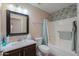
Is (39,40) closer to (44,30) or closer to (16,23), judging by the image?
(44,30)

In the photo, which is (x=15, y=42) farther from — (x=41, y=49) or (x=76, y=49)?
(x=76, y=49)

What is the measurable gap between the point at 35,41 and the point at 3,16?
0.55 meters

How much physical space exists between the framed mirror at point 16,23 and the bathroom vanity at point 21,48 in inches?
5.8

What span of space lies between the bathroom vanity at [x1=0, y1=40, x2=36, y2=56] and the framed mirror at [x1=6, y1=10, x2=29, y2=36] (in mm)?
147

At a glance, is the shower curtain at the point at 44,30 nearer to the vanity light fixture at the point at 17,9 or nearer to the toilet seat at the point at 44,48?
the toilet seat at the point at 44,48

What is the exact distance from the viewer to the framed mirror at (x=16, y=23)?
1.25m

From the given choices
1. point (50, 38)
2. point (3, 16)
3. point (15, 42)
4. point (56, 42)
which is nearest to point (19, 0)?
point (3, 16)

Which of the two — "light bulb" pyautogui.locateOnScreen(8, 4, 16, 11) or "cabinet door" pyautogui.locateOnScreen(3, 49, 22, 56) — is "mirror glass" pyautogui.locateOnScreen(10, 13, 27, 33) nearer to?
"light bulb" pyautogui.locateOnScreen(8, 4, 16, 11)

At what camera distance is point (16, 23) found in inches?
50.9

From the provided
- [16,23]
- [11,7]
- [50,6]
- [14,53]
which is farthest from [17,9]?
[14,53]

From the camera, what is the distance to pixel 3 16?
48.7 inches

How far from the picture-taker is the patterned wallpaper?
1.24 m

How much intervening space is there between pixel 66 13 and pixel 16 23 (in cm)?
70

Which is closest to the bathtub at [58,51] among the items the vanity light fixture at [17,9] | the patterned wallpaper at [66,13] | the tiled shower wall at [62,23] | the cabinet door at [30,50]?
the tiled shower wall at [62,23]
